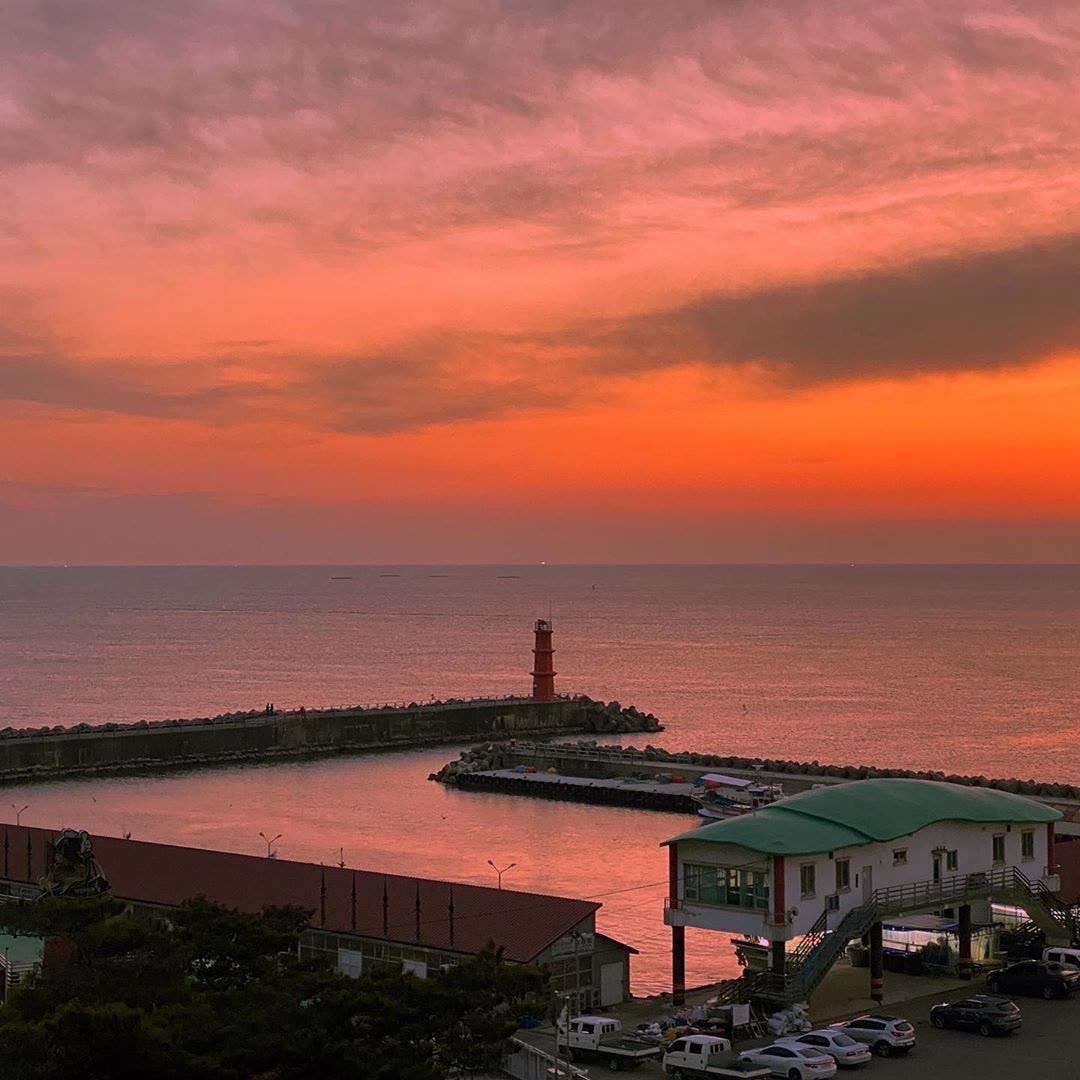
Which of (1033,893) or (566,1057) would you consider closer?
(566,1057)

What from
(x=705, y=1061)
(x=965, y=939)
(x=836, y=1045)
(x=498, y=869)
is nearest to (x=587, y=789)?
(x=498, y=869)

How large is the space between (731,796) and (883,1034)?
32274mm

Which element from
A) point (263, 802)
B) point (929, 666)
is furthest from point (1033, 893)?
point (929, 666)

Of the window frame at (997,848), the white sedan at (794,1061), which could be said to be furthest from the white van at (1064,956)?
the white sedan at (794,1061)

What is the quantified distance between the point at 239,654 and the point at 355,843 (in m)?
111

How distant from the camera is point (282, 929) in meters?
21.0

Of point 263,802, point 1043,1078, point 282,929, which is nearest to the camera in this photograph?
point 282,929

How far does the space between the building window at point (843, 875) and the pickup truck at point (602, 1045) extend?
4.60 m

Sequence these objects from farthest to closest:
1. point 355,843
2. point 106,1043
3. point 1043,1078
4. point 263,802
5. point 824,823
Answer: point 263,802 → point 355,843 → point 824,823 → point 1043,1078 → point 106,1043

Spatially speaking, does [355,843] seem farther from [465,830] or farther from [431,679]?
[431,679]

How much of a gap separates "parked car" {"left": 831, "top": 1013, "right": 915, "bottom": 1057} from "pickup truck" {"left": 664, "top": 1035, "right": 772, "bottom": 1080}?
1.91 meters

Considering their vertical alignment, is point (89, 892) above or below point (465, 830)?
above

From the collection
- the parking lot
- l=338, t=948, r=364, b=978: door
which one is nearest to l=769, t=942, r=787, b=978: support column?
the parking lot

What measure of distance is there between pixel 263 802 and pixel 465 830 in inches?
380
